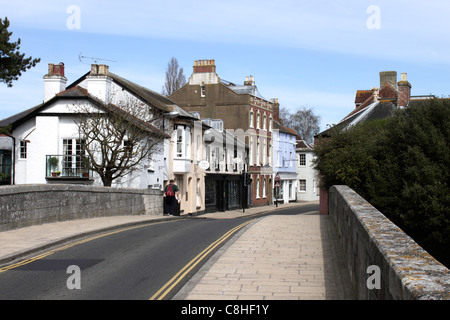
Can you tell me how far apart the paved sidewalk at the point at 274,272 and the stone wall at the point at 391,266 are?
42.0 inches

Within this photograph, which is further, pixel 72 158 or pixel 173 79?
pixel 173 79

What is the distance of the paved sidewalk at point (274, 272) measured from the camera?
336 inches

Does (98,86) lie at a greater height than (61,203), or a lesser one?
greater

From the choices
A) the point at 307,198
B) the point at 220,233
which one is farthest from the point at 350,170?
the point at 307,198

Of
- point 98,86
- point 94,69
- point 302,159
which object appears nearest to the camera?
point 98,86

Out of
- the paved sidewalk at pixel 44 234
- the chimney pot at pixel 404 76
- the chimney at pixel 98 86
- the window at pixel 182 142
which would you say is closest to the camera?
the paved sidewalk at pixel 44 234

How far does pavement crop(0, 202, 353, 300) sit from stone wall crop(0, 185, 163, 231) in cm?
43

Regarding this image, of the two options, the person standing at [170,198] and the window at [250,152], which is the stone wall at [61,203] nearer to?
the person standing at [170,198]

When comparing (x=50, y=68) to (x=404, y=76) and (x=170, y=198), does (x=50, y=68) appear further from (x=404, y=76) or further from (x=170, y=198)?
(x=404, y=76)

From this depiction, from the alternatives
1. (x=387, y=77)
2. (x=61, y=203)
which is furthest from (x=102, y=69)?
(x=387, y=77)

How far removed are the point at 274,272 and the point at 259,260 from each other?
1.31 meters

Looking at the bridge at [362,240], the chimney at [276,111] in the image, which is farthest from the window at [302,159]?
the bridge at [362,240]

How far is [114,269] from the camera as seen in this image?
10.5 metres
